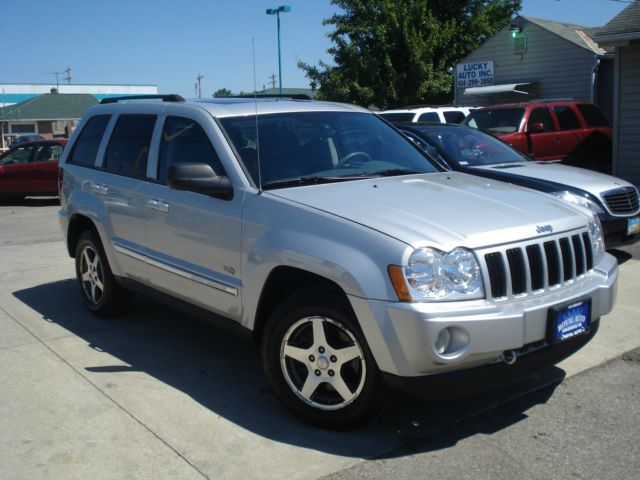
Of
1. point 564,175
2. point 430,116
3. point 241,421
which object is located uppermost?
point 430,116

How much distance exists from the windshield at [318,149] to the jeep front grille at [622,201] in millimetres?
3097

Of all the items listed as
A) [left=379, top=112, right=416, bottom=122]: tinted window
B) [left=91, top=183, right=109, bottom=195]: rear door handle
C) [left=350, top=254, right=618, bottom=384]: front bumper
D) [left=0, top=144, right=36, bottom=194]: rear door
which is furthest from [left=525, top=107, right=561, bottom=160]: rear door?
[left=0, top=144, right=36, bottom=194]: rear door

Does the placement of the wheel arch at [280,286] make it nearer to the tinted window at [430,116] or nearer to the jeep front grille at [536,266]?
the jeep front grille at [536,266]

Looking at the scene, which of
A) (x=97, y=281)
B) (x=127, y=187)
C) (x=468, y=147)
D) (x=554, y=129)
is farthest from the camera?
(x=554, y=129)

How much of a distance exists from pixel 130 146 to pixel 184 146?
0.84 m

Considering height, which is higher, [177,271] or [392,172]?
[392,172]

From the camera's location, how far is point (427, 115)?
14711mm

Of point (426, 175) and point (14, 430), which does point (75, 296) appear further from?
point (426, 175)

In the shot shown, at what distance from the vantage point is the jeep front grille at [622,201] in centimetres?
752

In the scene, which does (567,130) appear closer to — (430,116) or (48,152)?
(430,116)

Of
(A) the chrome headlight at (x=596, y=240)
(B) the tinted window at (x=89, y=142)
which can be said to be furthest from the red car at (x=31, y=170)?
(A) the chrome headlight at (x=596, y=240)

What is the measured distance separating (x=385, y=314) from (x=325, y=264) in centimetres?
45

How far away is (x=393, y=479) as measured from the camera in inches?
135

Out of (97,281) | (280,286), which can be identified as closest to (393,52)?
(97,281)
